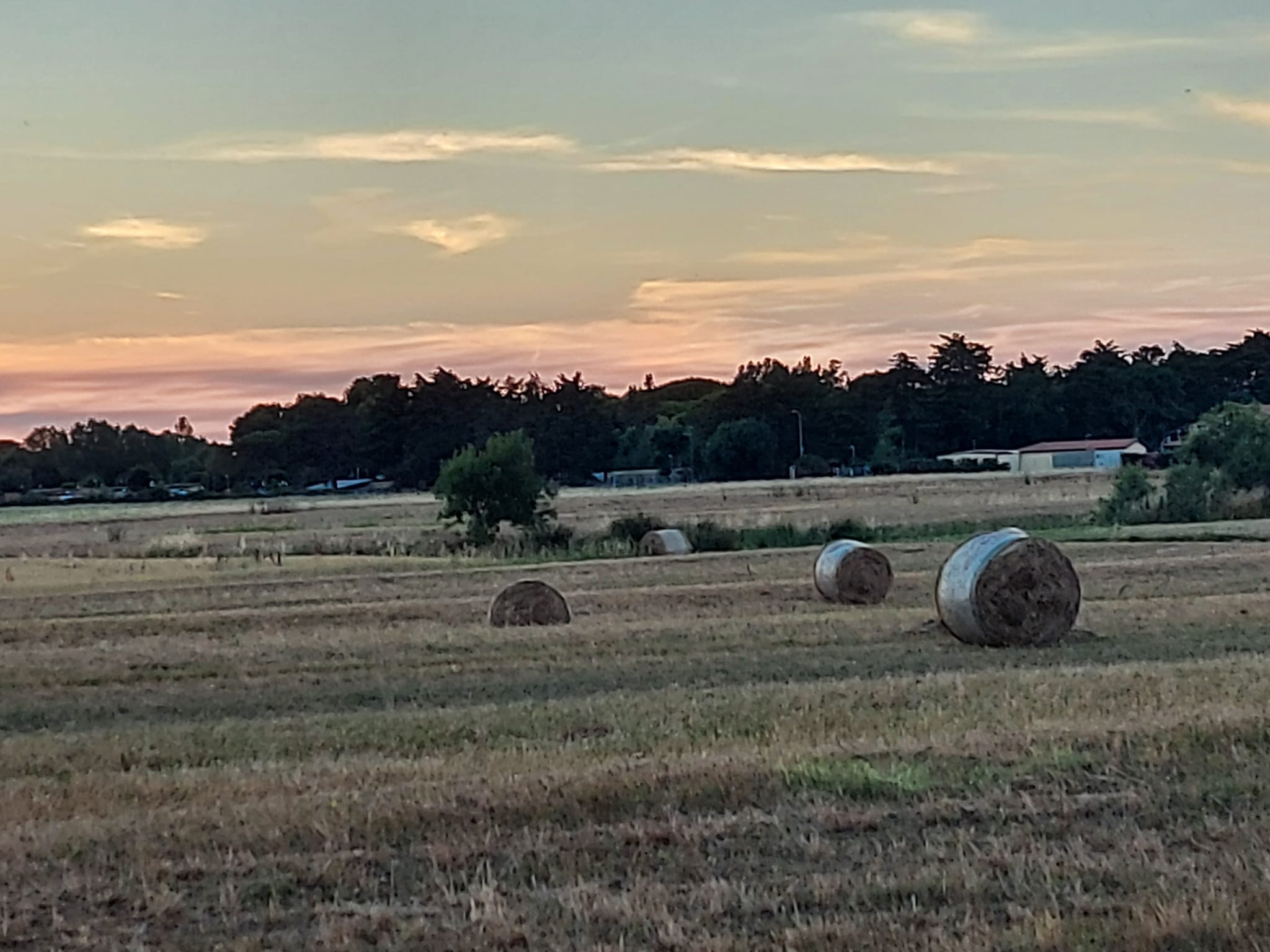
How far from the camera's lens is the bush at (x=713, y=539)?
4456 cm

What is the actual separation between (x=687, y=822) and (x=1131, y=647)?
11004 millimetres

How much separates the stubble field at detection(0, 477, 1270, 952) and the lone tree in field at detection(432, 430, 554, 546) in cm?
2744

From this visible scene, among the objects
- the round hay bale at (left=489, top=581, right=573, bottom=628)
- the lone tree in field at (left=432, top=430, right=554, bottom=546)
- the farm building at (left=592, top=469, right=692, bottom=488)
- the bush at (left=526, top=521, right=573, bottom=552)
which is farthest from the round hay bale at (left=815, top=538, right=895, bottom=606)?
the farm building at (left=592, top=469, right=692, bottom=488)

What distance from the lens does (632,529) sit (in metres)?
46.7

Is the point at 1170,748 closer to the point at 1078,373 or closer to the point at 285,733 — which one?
the point at 285,733

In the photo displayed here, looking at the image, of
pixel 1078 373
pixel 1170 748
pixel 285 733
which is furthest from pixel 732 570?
pixel 1078 373

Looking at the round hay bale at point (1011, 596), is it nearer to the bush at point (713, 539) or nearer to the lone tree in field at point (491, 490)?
the bush at point (713, 539)

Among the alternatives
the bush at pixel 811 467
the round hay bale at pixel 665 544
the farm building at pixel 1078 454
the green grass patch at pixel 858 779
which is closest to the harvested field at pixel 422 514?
the round hay bale at pixel 665 544

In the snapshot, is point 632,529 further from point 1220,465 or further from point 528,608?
point 528,608

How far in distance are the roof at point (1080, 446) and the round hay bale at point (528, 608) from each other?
97958 mm

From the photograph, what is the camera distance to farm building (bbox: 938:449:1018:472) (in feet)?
381

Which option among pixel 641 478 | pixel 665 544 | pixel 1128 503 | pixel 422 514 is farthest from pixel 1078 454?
pixel 665 544

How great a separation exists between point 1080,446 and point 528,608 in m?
100

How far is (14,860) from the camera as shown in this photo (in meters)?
8.77
